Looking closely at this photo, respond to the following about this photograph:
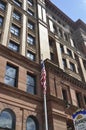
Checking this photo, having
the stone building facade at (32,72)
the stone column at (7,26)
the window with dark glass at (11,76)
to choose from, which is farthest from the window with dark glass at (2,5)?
the window with dark glass at (11,76)

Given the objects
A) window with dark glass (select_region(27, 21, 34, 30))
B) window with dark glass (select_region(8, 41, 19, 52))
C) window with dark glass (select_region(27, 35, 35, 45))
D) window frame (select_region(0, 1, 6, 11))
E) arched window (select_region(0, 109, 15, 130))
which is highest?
window frame (select_region(0, 1, 6, 11))

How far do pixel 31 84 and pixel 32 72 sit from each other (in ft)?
4.87

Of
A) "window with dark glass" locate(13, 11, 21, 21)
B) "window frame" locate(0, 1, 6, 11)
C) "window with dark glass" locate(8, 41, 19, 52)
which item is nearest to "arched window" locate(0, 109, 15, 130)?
"window with dark glass" locate(8, 41, 19, 52)

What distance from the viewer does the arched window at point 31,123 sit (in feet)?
58.7

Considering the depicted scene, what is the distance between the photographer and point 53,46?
103ft

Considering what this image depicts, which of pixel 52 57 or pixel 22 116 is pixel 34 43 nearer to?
pixel 52 57

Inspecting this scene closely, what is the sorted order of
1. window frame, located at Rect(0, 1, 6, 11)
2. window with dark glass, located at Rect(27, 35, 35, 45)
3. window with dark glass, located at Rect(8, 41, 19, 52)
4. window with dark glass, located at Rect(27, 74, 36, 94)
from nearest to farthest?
window with dark glass, located at Rect(27, 74, 36, 94)
window with dark glass, located at Rect(8, 41, 19, 52)
window with dark glass, located at Rect(27, 35, 35, 45)
window frame, located at Rect(0, 1, 6, 11)

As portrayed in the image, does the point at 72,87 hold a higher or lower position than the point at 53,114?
higher

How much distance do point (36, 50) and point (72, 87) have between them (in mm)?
7104

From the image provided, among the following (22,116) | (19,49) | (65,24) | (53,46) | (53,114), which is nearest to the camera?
(22,116)

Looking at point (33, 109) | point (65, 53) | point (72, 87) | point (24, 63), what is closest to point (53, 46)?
point (65, 53)

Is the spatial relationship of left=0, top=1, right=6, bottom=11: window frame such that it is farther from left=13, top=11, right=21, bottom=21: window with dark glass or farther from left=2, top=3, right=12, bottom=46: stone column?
left=13, top=11, right=21, bottom=21: window with dark glass

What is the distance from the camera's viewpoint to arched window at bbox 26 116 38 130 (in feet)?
58.7

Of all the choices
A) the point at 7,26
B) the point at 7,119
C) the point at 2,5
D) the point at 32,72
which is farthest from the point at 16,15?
the point at 7,119
